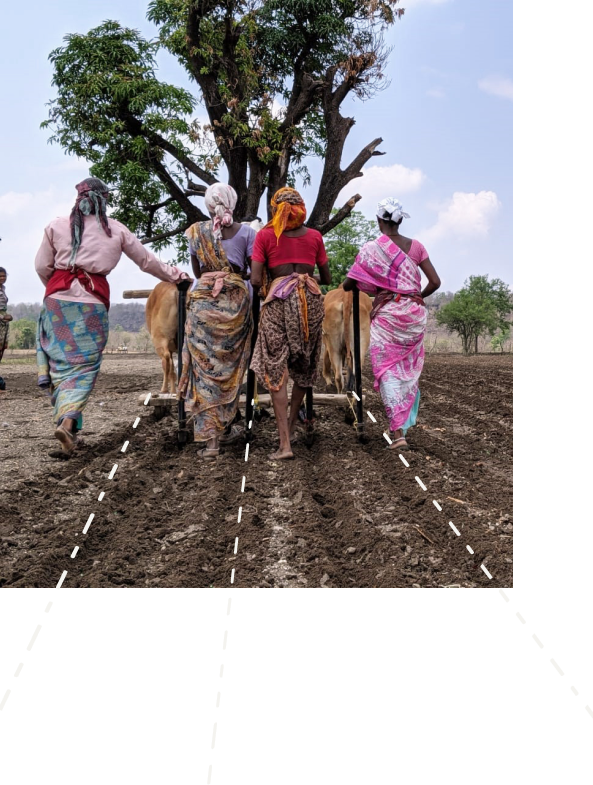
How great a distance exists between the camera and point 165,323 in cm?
877

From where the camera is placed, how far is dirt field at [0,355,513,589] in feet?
12.3

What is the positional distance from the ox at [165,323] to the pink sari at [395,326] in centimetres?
262

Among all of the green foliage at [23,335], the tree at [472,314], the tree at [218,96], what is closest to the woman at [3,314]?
the tree at [218,96]

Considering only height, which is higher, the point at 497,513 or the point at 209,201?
the point at 209,201

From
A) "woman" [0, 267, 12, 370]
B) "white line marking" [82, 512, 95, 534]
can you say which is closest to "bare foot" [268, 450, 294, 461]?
"white line marking" [82, 512, 95, 534]

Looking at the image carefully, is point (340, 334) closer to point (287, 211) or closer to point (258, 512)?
point (287, 211)

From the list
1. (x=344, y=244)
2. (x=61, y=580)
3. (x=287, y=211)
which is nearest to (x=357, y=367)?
(x=287, y=211)

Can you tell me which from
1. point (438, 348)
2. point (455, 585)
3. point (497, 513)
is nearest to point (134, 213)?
point (497, 513)

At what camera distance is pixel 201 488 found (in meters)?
5.33

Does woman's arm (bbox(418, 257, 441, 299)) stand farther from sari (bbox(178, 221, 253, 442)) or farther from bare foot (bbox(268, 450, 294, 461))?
bare foot (bbox(268, 450, 294, 461))

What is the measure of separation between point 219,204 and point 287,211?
0.55 m

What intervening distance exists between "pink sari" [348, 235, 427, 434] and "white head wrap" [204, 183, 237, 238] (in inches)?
42.7

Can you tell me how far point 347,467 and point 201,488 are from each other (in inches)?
45.2
